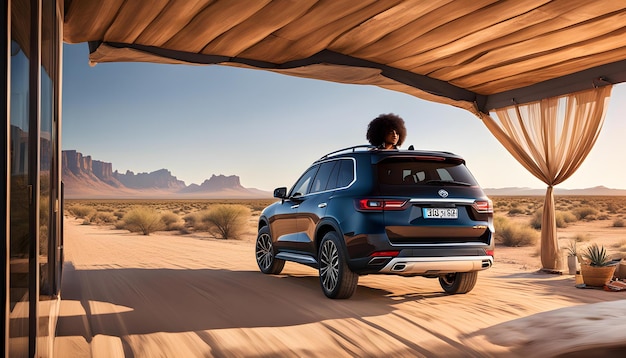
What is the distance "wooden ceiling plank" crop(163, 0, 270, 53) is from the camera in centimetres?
712

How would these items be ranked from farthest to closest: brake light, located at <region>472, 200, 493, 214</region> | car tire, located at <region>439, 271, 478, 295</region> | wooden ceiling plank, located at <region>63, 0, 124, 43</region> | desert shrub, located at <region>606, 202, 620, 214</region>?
desert shrub, located at <region>606, 202, 620, 214</region>, car tire, located at <region>439, 271, 478, 295</region>, brake light, located at <region>472, 200, 493, 214</region>, wooden ceiling plank, located at <region>63, 0, 124, 43</region>

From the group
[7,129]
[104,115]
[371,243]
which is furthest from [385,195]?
[104,115]

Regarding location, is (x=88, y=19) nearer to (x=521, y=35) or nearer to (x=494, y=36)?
(x=494, y=36)

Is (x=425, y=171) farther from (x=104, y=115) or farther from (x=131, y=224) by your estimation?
(x=104, y=115)

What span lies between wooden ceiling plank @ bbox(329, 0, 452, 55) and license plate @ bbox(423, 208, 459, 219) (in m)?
2.37

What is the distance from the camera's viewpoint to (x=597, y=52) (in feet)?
29.9

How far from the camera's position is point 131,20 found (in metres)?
7.40

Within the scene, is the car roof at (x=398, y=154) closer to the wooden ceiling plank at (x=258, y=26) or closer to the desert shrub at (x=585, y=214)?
the wooden ceiling plank at (x=258, y=26)

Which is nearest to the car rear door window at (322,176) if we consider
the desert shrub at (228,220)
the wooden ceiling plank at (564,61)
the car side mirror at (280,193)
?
the car side mirror at (280,193)

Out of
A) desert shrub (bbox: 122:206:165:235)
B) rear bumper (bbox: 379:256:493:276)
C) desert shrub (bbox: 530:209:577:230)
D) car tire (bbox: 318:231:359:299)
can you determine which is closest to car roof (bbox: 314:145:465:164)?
car tire (bbox: 318:231:359:299)

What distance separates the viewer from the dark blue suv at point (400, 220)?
7.10 m

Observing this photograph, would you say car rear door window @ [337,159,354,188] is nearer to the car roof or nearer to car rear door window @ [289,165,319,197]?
the car roof

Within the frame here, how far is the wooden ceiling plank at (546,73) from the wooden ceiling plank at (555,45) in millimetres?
355

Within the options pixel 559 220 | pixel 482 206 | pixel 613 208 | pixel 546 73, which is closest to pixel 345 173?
pixel 482 206
